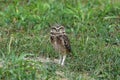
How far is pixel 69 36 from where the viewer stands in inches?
382

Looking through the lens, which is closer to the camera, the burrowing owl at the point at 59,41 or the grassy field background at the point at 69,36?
the grassy field background at the point at 69,36

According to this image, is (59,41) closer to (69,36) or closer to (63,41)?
(63,41)

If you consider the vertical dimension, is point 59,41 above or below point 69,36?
above

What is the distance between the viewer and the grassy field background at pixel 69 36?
779 centimetres

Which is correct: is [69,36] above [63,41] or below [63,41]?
below

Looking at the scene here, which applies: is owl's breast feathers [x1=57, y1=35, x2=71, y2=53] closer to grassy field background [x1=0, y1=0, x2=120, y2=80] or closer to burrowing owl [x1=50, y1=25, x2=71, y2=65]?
burrowing owl [x1=50, y1=25, x2=71, y2=65]

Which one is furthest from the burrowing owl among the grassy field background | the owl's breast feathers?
the grassy field background

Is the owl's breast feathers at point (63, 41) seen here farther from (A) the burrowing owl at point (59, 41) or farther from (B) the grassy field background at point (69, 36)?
(B) the grassy field background at point (69, 36)

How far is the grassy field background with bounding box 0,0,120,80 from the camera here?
7.79 meters

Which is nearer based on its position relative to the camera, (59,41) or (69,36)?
(59,41)

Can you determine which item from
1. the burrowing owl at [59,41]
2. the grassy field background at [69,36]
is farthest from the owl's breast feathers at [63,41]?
the grassy field background at [69,36]

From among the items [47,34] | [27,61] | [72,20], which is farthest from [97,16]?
[27,61]

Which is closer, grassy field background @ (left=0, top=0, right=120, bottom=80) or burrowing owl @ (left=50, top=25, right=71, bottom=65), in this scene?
grassy field background @ (left=0, top=0, right=120, bottom=80)

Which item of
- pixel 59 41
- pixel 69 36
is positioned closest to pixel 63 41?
pixel 59 41
